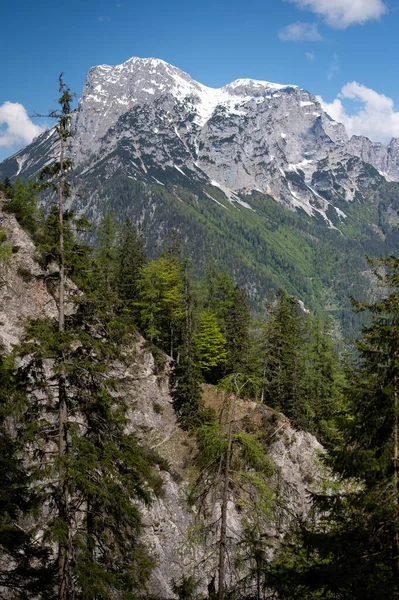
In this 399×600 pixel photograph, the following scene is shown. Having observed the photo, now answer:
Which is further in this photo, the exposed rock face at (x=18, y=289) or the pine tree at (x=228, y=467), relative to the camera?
the exposed rock face at (x=18, y=289)

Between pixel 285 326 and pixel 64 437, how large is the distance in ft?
120

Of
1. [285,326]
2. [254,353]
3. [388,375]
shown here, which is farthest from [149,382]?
[388,375]

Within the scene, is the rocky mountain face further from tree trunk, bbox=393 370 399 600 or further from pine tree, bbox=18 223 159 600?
tree trunk, bbox=393 370 399 600

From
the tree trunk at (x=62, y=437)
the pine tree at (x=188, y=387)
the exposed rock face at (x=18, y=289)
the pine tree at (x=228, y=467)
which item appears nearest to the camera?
the tree trunk at (x=62, y=437)

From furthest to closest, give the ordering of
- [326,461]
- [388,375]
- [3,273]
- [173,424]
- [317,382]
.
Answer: [317,382] < [173,424] < [3,273] < [326,461] < [388,375]

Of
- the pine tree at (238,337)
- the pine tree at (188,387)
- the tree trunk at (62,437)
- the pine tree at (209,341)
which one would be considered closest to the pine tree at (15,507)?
the tree trunk at (62,437)

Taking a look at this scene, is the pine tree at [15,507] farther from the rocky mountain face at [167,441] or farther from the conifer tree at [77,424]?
the rocky mountain face at [167,441]

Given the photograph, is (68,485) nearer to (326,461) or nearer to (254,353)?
(326,461)

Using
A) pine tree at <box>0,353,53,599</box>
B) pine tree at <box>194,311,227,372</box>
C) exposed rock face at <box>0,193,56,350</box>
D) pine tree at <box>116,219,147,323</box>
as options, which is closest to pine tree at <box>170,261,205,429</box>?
pine tree at <box>194,311,227,372</box>

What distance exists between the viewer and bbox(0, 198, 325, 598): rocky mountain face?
2923 centimetres

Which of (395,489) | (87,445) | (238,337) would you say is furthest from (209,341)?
(395,489)

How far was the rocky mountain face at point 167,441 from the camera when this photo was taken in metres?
29.2

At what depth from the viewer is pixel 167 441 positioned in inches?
1502

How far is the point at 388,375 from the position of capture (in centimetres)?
1144
